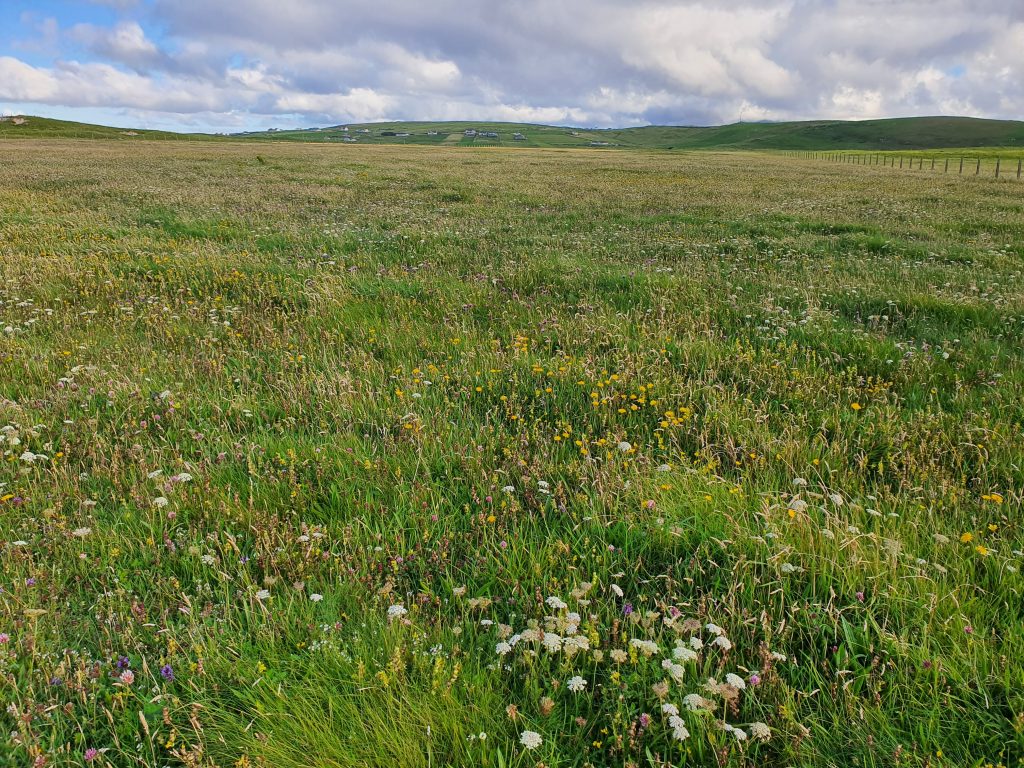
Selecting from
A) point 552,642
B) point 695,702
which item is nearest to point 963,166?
point 695,702

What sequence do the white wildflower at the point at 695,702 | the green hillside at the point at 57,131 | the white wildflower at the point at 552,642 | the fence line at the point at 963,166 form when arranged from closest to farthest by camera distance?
the white wildflower at the point at 695,702 < the white wildflower at the point at 552,642 < the fence line at the point at 963,166 < the green hillside at the point at 57,131

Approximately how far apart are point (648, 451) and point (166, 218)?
14.9 meters

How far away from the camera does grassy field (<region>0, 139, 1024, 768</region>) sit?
218 cm

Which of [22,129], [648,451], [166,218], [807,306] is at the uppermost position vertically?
[22,129]

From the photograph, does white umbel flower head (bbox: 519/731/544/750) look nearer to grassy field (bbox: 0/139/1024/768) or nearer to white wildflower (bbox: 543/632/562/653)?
grassy field (bbox: 0/139/1024/768)

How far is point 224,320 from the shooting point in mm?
7281

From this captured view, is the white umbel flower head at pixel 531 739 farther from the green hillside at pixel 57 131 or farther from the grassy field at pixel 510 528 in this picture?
the green hillside at pixel 57 131

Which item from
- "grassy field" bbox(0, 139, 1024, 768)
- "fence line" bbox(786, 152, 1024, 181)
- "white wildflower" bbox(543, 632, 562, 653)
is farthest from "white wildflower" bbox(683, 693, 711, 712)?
"fence line" bbox(786, 152, 1024, 181)

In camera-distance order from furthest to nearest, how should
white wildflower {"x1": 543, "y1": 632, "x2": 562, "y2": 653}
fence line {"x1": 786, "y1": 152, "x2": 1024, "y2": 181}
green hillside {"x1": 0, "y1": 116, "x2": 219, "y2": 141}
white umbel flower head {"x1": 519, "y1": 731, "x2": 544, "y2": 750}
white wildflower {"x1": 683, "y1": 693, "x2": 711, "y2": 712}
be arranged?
green hillside {"x1": 0, "y1": 116, "x2": 219, "y2": 141}, fence line {"x1": 786, "y1": 152, "x2": 1024, "y2": 181}, white wildflower {"x1": 543, "y1": 632, "x2": 562, "y2": 653}, white wildflower {"x1": 683, "y1": 693, "x2": 711, "y2": 712}, white umbel flower head {"x1": 519, "y1": 731, "x2": 544, "y2": 750}

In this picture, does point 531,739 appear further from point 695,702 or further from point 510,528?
point 510,528

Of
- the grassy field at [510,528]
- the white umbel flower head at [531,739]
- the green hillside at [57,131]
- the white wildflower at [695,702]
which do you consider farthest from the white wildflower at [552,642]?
the green hillside at [57,131]

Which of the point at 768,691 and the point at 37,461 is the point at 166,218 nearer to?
the point at 37,461

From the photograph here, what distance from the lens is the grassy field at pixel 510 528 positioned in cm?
218

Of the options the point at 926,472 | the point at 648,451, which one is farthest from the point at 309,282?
the point at 926,472
